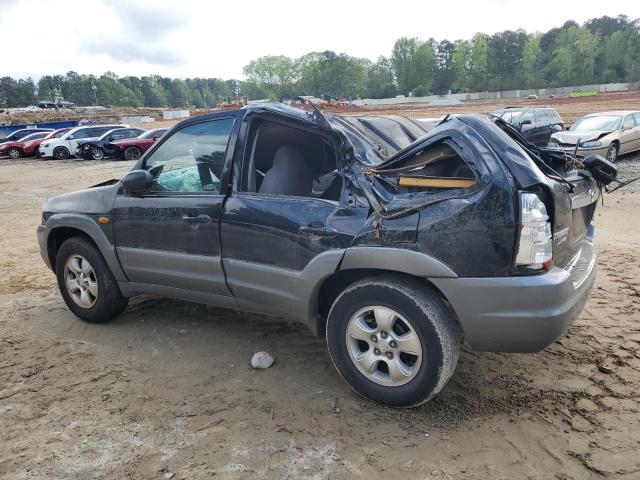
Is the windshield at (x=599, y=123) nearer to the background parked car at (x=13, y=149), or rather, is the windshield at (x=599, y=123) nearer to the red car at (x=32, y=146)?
the red car at (x=32, y=146)

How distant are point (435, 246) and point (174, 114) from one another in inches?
3164

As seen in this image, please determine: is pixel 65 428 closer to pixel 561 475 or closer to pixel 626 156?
pixel 561 475

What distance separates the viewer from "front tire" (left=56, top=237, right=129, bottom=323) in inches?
174

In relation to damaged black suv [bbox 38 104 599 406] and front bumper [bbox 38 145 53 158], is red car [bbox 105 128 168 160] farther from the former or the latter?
damaged black suv [bbox 38 104 599 406]

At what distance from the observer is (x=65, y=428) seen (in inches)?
123

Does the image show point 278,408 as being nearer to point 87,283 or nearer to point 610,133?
point 87,283

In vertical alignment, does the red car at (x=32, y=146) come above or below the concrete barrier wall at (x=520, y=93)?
below

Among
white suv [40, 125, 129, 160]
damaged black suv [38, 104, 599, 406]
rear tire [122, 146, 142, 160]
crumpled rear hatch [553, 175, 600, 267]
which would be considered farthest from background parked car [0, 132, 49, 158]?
crumpled rear hatch [553, 175, 600, 267]

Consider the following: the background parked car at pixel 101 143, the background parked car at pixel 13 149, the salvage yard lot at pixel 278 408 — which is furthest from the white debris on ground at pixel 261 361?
the background parked car at pixel 13 149

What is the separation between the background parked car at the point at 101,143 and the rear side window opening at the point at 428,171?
2236 cm

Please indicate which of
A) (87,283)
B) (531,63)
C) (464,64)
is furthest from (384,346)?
(464,64)

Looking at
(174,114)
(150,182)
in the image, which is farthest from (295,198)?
(174,114)

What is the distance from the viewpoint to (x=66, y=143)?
2417 cm

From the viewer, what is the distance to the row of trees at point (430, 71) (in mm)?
93125
